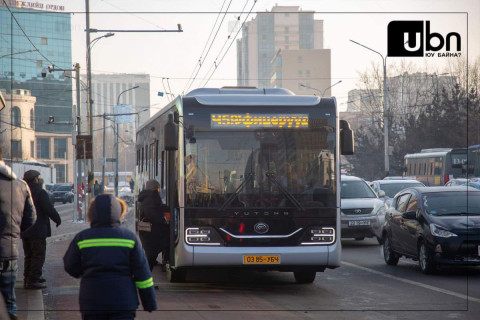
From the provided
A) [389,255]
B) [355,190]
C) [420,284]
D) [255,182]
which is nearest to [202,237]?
[255,182]

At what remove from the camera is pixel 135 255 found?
5.41 metres

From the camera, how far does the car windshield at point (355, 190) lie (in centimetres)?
2186

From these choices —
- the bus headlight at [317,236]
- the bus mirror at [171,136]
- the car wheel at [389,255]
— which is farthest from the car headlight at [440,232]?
the bus mirror at [171,136]

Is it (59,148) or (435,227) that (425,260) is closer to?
(435,227)

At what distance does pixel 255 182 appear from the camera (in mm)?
11953

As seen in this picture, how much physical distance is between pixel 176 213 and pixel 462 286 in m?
4.33

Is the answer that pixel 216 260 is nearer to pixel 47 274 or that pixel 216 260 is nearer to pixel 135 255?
pixel 47 274

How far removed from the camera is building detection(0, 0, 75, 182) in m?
24.3

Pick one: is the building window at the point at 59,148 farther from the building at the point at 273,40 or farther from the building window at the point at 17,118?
the building at the point at 273,40

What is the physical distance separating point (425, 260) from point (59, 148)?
85.6 ft

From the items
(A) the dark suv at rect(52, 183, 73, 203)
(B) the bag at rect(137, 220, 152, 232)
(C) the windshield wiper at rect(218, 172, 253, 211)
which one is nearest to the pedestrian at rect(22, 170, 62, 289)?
(B) the bag at rect(137, 220, 152, 232)

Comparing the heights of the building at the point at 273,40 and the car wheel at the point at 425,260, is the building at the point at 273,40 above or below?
above

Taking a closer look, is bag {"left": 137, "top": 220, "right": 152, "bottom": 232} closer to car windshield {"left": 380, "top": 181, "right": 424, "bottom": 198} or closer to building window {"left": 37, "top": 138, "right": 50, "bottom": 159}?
car windshield {"left": 380, "top": 181, "right": 424, "bottom": 198}

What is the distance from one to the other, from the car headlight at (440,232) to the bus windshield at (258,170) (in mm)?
2698
